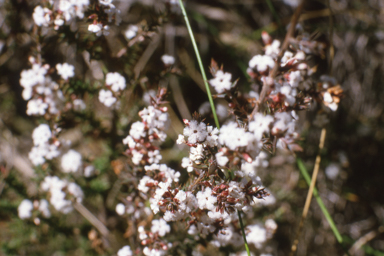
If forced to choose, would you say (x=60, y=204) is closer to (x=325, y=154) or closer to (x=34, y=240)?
(x=34, y=240)

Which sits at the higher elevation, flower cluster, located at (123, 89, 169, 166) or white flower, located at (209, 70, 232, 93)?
white flower, located at (209, 70, 232, 93)

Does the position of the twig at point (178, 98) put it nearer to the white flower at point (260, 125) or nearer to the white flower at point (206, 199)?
the white flower at point (206, 199)

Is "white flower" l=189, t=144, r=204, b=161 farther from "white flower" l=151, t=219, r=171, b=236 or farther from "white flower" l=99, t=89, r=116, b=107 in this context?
"white flower" l=99, t=89, r=116, b=107

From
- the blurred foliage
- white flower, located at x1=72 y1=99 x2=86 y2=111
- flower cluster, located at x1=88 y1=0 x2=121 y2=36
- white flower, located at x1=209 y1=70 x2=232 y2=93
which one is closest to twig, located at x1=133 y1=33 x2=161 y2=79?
the blurred foliage

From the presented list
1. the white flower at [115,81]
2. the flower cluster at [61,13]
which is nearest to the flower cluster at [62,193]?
the white flower at [115,81]

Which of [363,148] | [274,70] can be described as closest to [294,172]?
[363,148]
